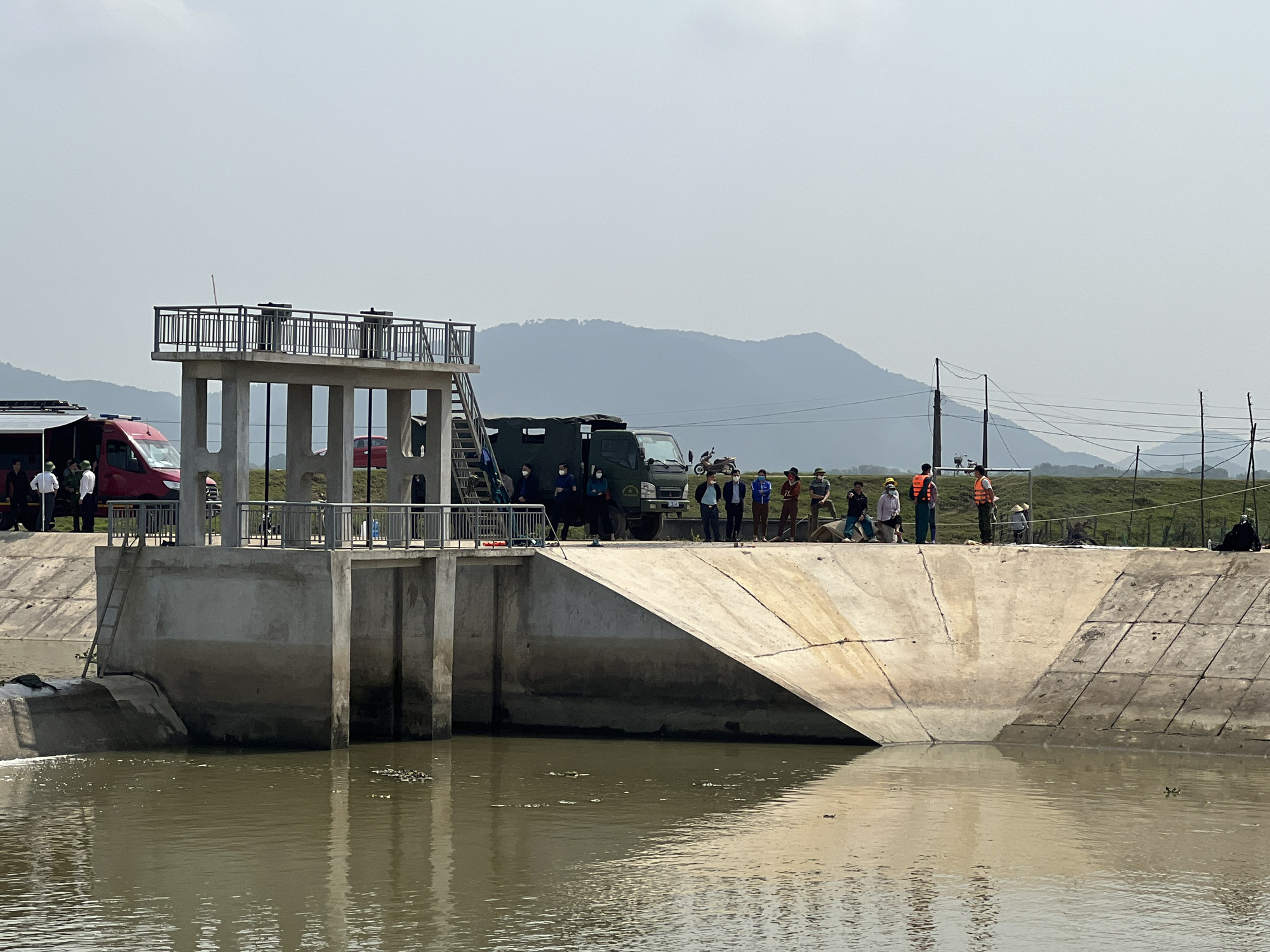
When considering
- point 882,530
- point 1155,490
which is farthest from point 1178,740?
point 1155,490

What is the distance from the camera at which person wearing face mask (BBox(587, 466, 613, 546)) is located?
4294 cm

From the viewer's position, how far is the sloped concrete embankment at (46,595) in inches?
1745

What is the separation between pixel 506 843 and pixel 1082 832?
8.09 meters

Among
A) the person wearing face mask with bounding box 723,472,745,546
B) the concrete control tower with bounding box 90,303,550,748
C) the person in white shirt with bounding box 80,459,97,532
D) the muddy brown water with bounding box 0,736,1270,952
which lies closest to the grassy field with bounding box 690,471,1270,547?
the person wearing face mask with bounding box 723,472,745,546

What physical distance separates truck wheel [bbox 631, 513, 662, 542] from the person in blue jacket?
2.64 m

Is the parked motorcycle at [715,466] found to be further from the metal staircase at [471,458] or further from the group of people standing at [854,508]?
the metal staircase at [471,458]

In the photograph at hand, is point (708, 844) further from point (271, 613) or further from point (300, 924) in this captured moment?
point (271, 613)

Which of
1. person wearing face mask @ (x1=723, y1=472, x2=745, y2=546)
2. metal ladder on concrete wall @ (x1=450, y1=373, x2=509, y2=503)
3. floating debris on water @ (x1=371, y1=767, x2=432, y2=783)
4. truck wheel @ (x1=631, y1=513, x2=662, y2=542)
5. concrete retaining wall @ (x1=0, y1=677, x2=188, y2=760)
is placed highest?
metal ladder on concrete wall @ (x1=450, y1=373, x2=509, y2=503)

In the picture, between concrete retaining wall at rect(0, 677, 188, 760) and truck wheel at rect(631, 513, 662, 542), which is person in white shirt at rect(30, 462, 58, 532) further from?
concrete retaining wall at rect(0, 677, 188, 760)

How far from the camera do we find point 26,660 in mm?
40656

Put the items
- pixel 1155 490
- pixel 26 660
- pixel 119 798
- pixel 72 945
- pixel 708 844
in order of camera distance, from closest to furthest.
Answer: pixel 72 945
pixel 708 844
pixel 119 798
pixel 26 660
pixel 1155 490

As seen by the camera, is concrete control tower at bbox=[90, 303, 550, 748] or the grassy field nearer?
concrete control tower at bbox=[90, 303, 550, 748]

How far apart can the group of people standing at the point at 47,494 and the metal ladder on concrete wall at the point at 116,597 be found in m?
18.5

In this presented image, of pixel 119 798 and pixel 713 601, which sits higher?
pixel 713 601
